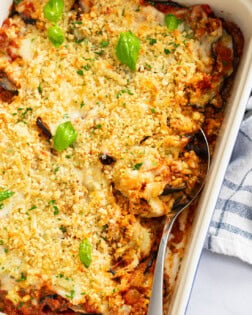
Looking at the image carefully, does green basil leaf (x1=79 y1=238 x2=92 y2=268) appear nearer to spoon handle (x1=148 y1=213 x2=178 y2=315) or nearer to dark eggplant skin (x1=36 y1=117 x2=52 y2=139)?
spoon handle (x1=148 y1=213 x2=178 y2=315)

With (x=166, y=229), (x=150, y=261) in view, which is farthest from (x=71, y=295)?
(x=166, y=229)

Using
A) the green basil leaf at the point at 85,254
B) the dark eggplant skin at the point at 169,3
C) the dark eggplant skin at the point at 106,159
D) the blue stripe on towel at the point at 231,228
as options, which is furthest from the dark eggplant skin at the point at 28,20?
the blue stripe on towel at the point at 231,228

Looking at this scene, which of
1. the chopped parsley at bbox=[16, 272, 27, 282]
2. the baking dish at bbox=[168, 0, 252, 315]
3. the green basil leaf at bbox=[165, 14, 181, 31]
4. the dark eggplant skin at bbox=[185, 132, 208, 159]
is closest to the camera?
the baking dish at bbox=[168, 0, 252, 315]

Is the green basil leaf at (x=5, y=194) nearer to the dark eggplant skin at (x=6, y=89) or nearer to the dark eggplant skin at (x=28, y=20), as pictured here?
the dark eggplant skin at (x=6, y=89)

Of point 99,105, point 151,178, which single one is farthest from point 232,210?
point 99,105

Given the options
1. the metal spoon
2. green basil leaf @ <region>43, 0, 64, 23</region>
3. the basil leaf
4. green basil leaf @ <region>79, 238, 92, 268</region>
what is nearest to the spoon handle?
the metal spoon

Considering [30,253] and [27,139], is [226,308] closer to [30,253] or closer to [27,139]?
[30,253]

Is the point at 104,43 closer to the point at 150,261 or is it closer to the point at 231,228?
the point at 150,261
